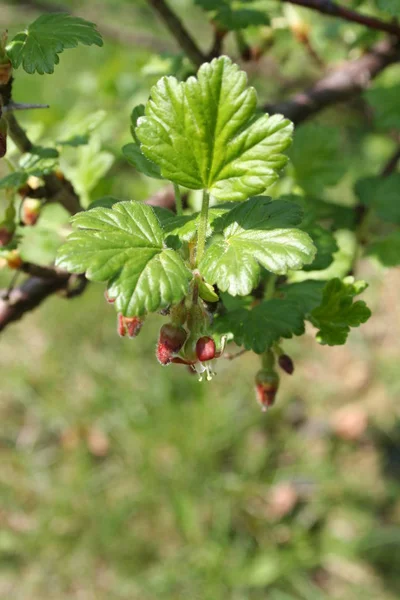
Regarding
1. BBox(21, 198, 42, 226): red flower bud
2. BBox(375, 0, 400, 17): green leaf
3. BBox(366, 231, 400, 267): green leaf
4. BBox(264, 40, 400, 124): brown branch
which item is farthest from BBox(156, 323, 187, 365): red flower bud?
BBox(264, 40, 400, 124): brown branch

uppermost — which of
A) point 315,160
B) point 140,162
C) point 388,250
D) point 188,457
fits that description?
point 140,162

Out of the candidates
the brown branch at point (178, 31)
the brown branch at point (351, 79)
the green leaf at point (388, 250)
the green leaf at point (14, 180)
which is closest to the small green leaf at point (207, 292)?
the green leaf at point (14, 180)

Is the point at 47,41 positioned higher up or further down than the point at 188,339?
higher up

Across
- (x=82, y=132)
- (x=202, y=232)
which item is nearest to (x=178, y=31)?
Result: (x=82, y=132)

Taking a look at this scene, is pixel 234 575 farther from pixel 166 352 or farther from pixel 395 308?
pixel 166 352

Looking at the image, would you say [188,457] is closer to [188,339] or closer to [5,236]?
[5,236]

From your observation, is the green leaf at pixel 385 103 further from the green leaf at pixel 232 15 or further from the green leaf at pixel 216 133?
the green leaf at pixel 216 133
